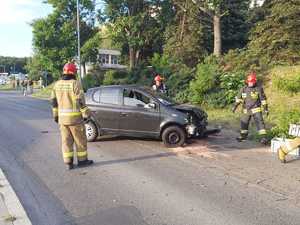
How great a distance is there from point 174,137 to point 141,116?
3.21 ft

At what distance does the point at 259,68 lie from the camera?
67.3 feet

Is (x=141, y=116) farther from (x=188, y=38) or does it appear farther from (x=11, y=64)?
(x=11, y=64)

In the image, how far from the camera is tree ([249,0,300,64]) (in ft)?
66.0

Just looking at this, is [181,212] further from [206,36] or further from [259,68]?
[206,36]

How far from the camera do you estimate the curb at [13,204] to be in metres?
5.36

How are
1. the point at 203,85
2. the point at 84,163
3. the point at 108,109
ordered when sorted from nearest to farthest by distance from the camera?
the point at 84,163 → the point at 108,109 → the point at 203,85

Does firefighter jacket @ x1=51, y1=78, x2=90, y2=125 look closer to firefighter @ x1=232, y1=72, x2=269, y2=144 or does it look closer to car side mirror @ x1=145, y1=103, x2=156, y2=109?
car side mirror @ x1=145, y1=103, x2=156, y2=109

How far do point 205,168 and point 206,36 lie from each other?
71.6ft

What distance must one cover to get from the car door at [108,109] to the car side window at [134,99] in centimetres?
21

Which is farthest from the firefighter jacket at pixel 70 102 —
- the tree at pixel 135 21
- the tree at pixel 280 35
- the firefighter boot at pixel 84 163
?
the tree at pixel 135 21

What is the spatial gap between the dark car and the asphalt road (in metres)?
0.69

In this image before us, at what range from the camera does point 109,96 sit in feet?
38.0

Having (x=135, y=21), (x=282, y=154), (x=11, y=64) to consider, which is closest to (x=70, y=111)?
(x=282, y=154)

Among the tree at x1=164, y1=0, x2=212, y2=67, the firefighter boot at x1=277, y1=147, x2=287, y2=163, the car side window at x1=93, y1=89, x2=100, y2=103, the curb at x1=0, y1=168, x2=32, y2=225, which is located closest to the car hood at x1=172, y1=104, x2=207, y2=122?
the car side window at x1=93, y1=89, x2=100, y2=103
